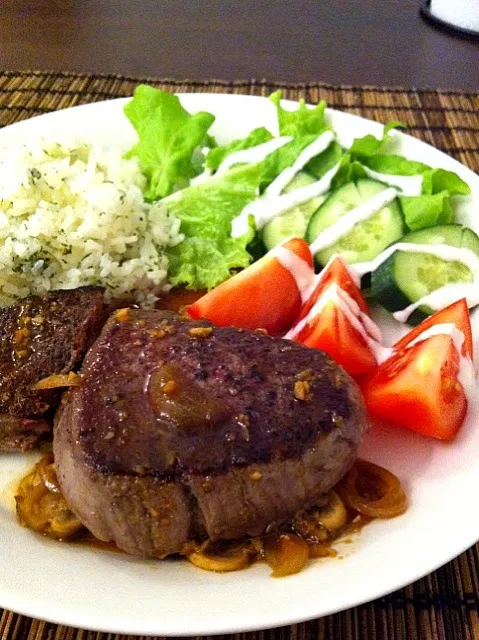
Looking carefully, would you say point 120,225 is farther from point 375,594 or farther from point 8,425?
point 375,594

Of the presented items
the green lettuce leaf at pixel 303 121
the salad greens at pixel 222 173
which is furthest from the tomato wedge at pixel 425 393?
the green lettuce leaf at pixel 303 121

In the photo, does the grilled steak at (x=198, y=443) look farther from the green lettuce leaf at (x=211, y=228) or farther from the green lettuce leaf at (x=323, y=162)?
the green lettuce leaf at (x=323, y=162)

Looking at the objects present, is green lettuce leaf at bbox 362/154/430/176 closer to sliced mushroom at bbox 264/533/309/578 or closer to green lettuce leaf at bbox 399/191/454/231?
green lettuce leaf at bbox 399/191/454/231

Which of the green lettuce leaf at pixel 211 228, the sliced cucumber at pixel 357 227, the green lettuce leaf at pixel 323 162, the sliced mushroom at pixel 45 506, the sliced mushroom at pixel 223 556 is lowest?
the sliced mushroom at pixel 45 506

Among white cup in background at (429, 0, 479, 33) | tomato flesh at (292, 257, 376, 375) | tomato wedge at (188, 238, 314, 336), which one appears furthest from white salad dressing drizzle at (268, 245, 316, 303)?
white cup in background at (429, 0, 479, 33)

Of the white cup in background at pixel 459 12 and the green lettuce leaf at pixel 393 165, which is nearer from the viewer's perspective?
the green lettuce leaf at pixel 393 165
